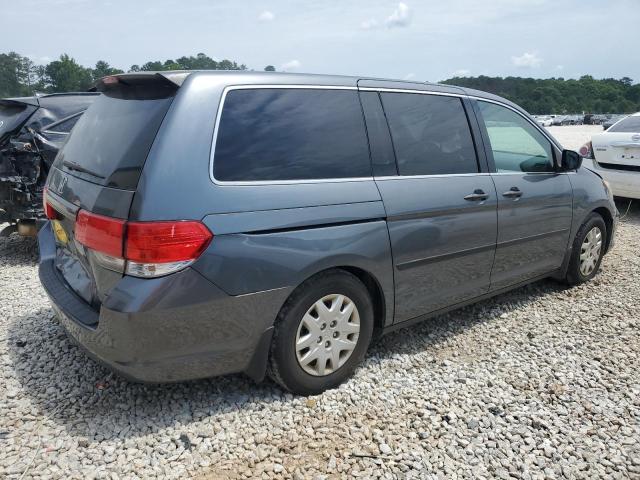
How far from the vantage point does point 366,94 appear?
10.5 ft

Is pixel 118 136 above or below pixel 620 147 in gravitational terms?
above

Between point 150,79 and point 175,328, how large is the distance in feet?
4.17

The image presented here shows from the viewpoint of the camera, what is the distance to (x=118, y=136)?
2.69m

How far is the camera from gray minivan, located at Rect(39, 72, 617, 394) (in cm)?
240

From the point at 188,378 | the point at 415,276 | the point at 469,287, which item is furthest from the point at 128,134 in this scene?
the point at 469,287

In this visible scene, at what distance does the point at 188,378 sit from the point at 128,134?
1.26m

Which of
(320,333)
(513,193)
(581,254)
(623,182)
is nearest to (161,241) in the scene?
(320,333)

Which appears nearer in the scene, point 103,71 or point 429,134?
point 429,134

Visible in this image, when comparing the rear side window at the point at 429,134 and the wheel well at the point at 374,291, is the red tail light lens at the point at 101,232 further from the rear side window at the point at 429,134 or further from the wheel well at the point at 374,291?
the rear side window at the point at 429,134

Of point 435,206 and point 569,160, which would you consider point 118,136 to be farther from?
point 569,160

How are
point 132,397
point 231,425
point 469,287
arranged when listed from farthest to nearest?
point 469,287 → point 132,397 → point 231,425

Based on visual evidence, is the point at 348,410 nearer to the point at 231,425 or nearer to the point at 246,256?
the point at 231,425

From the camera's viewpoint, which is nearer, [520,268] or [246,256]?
[246,256]

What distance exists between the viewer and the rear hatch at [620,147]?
7445mm
